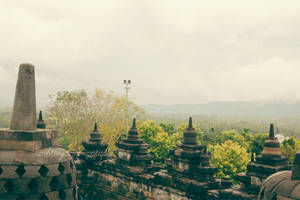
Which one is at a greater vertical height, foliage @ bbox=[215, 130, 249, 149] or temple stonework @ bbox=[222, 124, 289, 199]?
temple stonework @ bbox=[222, 124, 289, 199]

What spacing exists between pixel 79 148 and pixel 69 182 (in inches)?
1373

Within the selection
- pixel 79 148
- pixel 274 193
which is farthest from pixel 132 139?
pixel 79 148

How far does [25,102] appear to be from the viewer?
16.8 feet

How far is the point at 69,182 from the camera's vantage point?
16.2 ft

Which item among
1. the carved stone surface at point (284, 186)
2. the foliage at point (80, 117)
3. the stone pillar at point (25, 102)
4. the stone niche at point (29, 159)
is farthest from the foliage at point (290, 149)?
the stone pillar at point (25, 102)

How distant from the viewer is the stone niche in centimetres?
440

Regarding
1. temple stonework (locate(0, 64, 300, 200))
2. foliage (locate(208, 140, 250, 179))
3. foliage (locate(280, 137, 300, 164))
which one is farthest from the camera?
foliage (locate(280, 137, 300, 164))

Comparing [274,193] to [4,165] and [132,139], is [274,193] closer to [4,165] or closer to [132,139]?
[4,165]

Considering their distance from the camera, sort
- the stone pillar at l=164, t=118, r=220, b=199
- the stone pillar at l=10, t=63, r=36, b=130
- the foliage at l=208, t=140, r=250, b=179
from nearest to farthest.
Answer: the stone pillar at l=10, t=63, r=36, b=130 < the stone pillar at l=164, t=118, r=220, b=199 < the foliage at l=208, t=140, r=250, b=179

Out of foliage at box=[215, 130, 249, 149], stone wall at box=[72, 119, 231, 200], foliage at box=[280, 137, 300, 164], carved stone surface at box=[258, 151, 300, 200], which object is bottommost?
foliage at box=[280, 137, 300, 164]

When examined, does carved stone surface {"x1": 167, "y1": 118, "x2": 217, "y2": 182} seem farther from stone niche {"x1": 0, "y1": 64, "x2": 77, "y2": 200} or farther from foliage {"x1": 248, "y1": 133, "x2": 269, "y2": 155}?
foliage {"x1": 248, "y1": 133, "x2": 269, "y2": 155}

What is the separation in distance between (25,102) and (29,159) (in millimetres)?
1142

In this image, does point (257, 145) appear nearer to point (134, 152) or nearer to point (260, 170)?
point (134, 152)

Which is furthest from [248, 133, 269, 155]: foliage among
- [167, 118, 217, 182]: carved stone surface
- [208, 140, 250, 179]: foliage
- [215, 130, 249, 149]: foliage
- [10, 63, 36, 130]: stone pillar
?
[10, 63, 36, 130]: stone pillar
